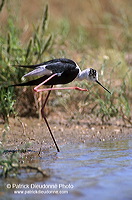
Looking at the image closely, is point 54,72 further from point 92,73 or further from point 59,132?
point 59,132

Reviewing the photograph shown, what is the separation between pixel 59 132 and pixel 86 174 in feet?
5.36

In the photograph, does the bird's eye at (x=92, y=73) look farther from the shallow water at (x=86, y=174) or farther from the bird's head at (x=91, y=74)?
the shallow water at (x=86, y=174)

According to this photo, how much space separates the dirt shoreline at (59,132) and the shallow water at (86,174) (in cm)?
29

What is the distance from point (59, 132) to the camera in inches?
195

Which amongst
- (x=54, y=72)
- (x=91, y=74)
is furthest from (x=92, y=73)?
(x=54, y=72)

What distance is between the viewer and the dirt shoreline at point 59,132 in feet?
14.7

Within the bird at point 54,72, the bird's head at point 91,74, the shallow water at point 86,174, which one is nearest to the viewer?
the shallow water at point 86,174

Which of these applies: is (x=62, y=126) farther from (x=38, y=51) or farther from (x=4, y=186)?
(x=4, y=186)

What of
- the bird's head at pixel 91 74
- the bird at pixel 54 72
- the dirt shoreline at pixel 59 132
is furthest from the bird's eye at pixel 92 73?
the dirt shoreline at pixel 59 132

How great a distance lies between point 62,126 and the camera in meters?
5.18

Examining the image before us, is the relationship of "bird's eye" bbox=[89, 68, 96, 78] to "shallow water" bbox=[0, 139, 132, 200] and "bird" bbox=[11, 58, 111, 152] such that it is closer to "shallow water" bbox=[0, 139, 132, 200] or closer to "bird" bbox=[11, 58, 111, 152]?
"bird" bbox=[11, 58, 111, 152]

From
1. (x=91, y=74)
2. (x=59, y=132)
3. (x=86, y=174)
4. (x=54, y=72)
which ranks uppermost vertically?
(x=54, y=72)

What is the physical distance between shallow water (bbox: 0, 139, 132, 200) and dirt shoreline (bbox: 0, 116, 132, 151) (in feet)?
0.96

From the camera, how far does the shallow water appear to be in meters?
2.87
